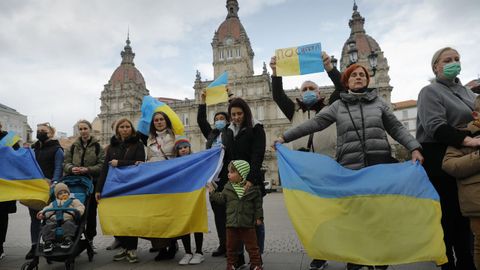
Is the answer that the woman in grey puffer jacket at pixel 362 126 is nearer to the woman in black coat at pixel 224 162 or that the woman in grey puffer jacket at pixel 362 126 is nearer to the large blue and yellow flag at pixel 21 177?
the woman in black coat at pixel 224 162

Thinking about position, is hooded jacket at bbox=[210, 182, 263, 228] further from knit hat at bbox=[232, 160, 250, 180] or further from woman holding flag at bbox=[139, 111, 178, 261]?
woman holding flag at bbox=[139, 111, 178, 261]

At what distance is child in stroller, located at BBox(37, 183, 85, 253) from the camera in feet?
13.8

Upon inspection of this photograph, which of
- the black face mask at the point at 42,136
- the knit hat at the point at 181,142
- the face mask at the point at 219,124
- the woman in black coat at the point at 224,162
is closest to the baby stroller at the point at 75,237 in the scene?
the black face mask at the point at 42,136

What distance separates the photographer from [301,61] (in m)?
4.54

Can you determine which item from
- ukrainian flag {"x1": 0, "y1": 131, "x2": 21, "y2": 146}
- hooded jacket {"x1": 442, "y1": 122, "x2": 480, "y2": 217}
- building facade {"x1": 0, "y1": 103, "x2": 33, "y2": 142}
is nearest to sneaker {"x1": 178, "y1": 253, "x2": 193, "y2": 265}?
hooded jacket {"x1": 442, "y1": 122, "x2": 480, "y2": 217}

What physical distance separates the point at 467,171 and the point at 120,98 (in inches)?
2388

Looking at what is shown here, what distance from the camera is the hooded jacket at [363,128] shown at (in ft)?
11.7

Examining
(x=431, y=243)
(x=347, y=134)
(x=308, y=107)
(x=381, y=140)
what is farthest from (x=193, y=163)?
(x=431, y=243)

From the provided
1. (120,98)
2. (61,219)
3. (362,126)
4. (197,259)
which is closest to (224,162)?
(197,259)

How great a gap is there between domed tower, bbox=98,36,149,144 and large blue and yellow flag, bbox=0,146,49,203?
52439mm

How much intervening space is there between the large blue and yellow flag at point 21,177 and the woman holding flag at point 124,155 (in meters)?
1.04

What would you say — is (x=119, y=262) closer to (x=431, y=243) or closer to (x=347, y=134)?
(x=347, y=134)

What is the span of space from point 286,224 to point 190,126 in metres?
47.2

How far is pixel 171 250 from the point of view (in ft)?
16.6
